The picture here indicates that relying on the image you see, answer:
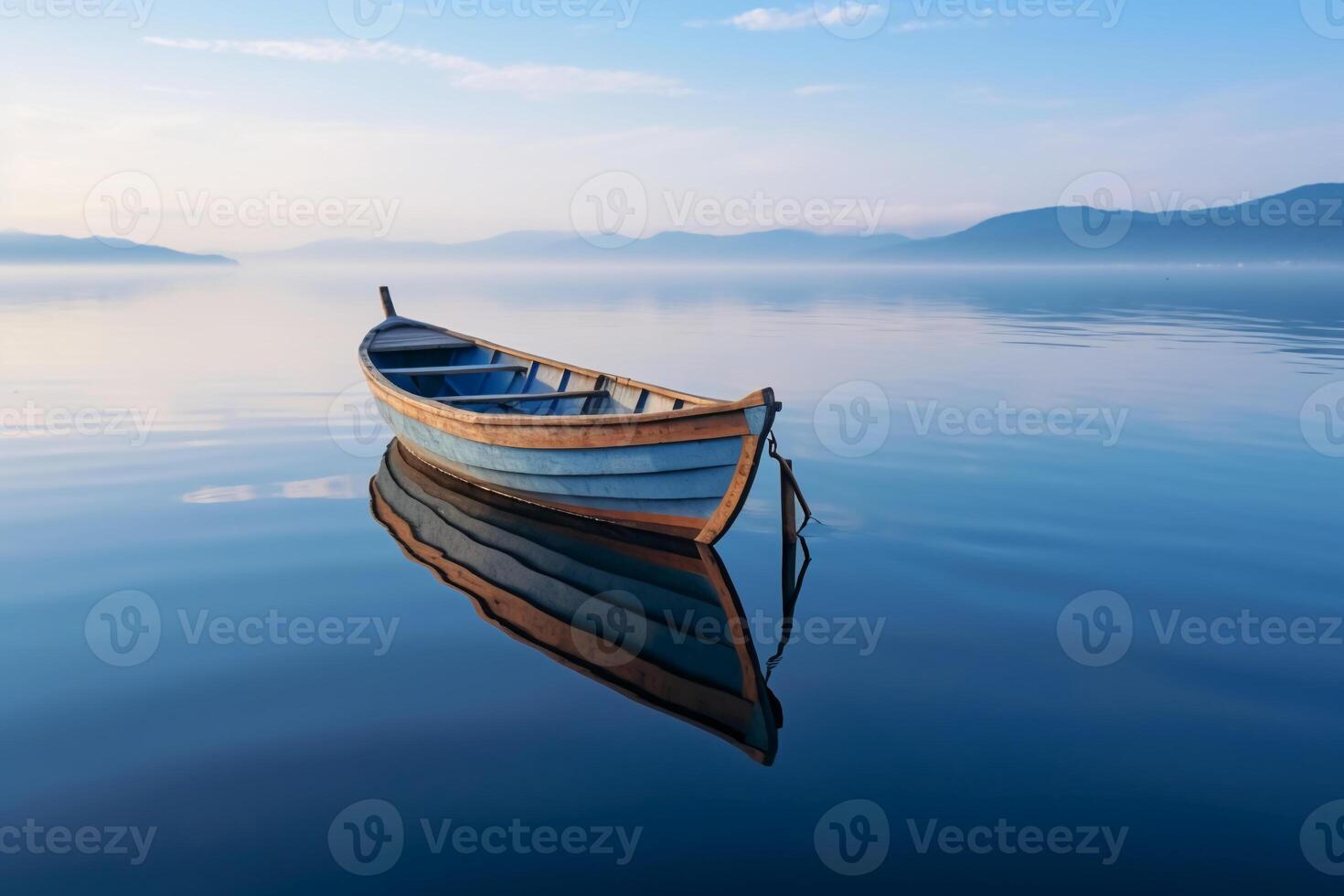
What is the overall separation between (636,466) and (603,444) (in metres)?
0.54

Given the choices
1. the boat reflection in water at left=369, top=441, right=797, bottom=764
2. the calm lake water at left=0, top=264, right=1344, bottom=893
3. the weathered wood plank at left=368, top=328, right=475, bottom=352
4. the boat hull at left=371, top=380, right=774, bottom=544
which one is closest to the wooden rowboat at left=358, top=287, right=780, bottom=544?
the boat hull at left=371, top=380, right=774, bottom=544

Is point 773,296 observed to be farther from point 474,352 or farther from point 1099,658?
point 1099,658

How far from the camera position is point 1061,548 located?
39.1 ft

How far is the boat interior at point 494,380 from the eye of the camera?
49.1 feet

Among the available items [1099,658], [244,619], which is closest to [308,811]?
[244,619]

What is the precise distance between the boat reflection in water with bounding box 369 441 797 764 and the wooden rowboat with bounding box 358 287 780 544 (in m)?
0.45

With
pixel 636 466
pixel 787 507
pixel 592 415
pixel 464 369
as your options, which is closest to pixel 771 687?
pixel 787 507

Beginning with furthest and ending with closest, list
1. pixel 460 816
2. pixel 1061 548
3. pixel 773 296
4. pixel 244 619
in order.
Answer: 1. pixel 773 296
2. pixel 1061 548
3. pixel 244 619
4. pixel 460 816

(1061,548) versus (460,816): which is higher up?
(1061,548)

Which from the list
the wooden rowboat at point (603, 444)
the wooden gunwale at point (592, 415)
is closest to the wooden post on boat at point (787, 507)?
the wooden rowboat at point (603, 444)

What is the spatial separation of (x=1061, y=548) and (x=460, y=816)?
340 inches

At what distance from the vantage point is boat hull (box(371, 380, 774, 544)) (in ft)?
36.2

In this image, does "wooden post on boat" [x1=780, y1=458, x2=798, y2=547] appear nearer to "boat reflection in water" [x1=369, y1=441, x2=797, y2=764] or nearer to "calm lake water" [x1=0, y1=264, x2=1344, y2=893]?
"calm lake water" [x1=0, y1=264, x2=1344, y2=893]

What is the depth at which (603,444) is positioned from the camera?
12.0 metres
